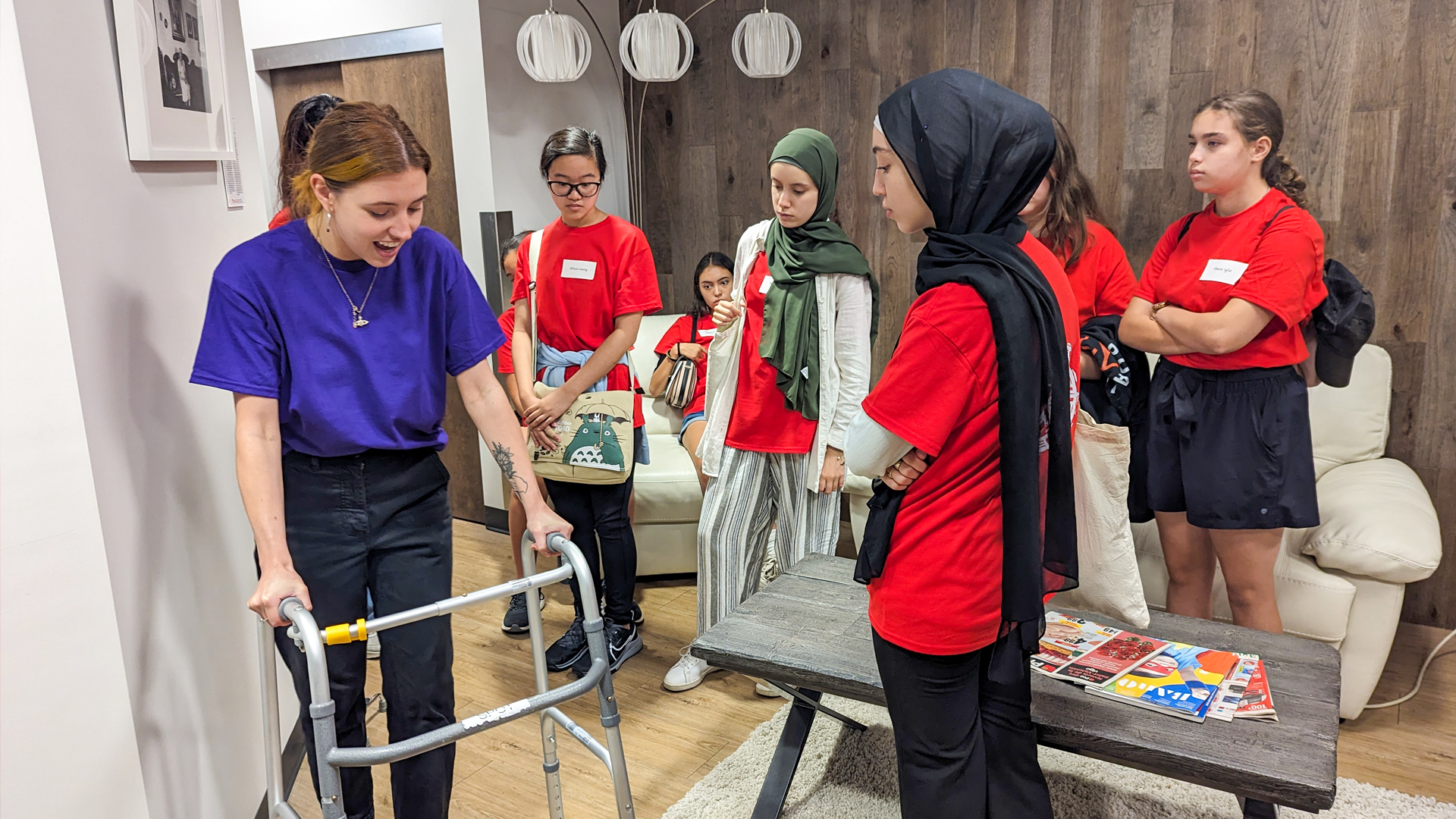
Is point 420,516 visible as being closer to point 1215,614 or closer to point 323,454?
point 323,454

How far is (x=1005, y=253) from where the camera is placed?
1.39 m

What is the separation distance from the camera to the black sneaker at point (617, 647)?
3.03 meters

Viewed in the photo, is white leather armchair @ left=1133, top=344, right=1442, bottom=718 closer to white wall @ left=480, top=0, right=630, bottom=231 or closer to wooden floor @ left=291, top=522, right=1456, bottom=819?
wooden floor @ left=291, top=522, right=1456, bottom=819

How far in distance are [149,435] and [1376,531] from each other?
2935 mm

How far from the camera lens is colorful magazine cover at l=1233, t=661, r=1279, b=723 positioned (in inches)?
66.7

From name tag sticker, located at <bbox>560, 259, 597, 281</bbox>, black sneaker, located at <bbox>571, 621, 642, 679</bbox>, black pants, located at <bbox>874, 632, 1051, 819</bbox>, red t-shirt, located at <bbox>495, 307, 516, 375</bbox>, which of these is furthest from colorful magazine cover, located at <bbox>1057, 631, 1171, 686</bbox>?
red t-shirt, located at <bbox>495, 307, 516, 375</bbox>

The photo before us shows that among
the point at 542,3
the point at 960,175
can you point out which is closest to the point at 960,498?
the point at 960,175

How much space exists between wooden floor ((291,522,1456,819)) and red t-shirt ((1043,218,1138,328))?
1.35m

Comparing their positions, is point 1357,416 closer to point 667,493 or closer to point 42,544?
point 667,493

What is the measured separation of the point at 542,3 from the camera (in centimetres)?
404

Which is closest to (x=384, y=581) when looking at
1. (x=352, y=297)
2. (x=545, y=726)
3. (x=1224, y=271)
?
(x=545, y=726)

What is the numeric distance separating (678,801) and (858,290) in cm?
138

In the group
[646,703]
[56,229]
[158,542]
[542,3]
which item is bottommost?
[646,703]

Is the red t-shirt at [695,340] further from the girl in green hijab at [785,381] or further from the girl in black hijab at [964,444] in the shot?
the girl in black hijab at [964,444]
